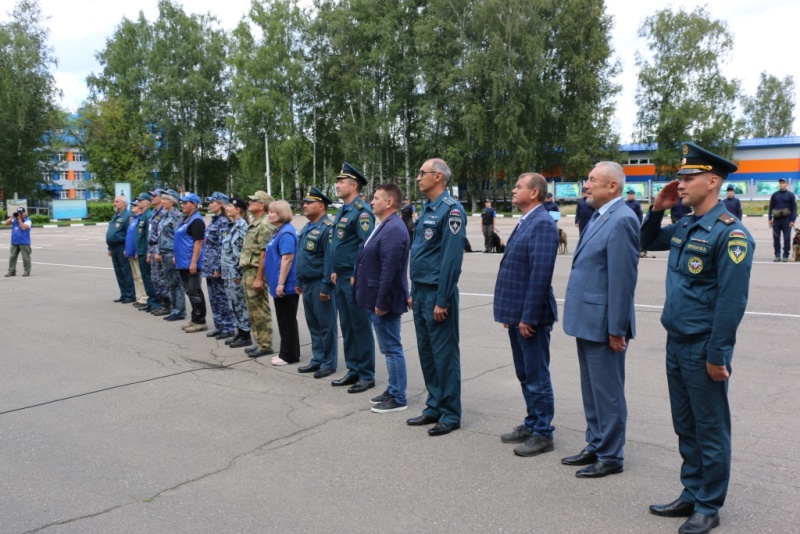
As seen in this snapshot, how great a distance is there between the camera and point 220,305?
900 centimetres

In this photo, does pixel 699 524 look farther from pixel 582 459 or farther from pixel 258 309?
pixel 258 309

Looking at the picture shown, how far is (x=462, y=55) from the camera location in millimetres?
45656

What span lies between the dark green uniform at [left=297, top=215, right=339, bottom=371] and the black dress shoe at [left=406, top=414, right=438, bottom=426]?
1.86 meters

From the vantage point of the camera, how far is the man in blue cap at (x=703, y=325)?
3352mm

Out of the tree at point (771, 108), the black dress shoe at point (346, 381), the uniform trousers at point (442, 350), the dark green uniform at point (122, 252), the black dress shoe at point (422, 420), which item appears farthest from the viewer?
the tree at point (771, 108)

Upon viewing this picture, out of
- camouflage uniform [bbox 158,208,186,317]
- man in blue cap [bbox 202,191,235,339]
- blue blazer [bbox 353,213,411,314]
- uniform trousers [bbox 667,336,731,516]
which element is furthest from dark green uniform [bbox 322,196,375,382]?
camouflage uniform [bbox 158,208,186,317]

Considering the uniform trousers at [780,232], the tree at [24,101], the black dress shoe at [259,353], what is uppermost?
the tree at [24,101]

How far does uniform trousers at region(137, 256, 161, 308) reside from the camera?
11234 mm

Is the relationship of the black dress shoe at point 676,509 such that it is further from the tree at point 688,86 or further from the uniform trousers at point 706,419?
the tree at point 688,86

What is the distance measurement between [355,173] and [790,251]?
15.4m

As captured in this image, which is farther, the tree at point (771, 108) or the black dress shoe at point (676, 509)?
the tree at point (771, 108)

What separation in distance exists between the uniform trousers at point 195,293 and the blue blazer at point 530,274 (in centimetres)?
582

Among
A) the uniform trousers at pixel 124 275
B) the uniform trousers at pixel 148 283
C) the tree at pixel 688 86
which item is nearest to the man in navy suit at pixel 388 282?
the uniform trousers at pixel 148 283

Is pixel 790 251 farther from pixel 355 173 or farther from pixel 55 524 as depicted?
pixel 55 524
